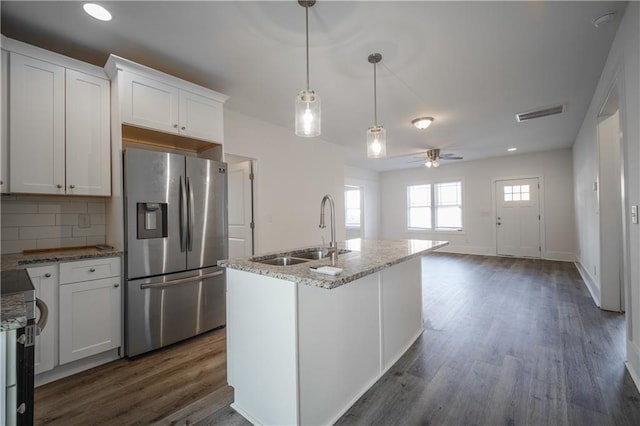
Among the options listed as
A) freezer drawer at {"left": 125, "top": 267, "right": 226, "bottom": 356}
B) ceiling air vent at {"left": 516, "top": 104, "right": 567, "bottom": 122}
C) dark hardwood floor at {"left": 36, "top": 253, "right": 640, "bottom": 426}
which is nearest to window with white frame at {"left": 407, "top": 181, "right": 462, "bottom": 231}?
ceiling air vent at {"left": 516, "top": 104, "right": 567, "bottom": 122}

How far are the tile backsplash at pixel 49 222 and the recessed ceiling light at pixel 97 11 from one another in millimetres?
1554

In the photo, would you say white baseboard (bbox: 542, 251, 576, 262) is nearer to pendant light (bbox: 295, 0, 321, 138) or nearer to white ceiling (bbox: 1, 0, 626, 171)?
white ceiling (bbox: 1, 0, 626, 171)

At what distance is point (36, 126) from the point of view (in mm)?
2143

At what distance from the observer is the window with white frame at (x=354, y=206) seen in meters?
8.60

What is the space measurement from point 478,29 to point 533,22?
377 mm

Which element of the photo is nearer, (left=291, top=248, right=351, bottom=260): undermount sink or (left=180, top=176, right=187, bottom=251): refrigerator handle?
(left=291, top=248, right=351, bottom=260): undermount sink

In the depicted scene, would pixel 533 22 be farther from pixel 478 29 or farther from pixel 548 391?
pixel 548 391

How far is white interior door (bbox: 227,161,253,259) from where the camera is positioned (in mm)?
4016

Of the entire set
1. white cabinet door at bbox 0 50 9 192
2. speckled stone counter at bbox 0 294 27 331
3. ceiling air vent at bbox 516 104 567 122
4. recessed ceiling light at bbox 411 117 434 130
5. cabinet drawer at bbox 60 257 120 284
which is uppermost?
ceiling air vent at bbox 516 104 567 122

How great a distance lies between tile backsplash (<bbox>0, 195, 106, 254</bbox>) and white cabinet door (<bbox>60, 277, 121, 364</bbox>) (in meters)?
0.63

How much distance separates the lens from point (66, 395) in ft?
6.26

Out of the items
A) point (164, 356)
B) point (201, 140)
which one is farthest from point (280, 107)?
point (164, 356)

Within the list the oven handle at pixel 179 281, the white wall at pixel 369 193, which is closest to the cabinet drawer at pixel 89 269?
the oven handle at pixel 179 281

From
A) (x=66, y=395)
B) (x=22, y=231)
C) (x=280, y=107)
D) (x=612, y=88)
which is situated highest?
(x=280, y=107)
